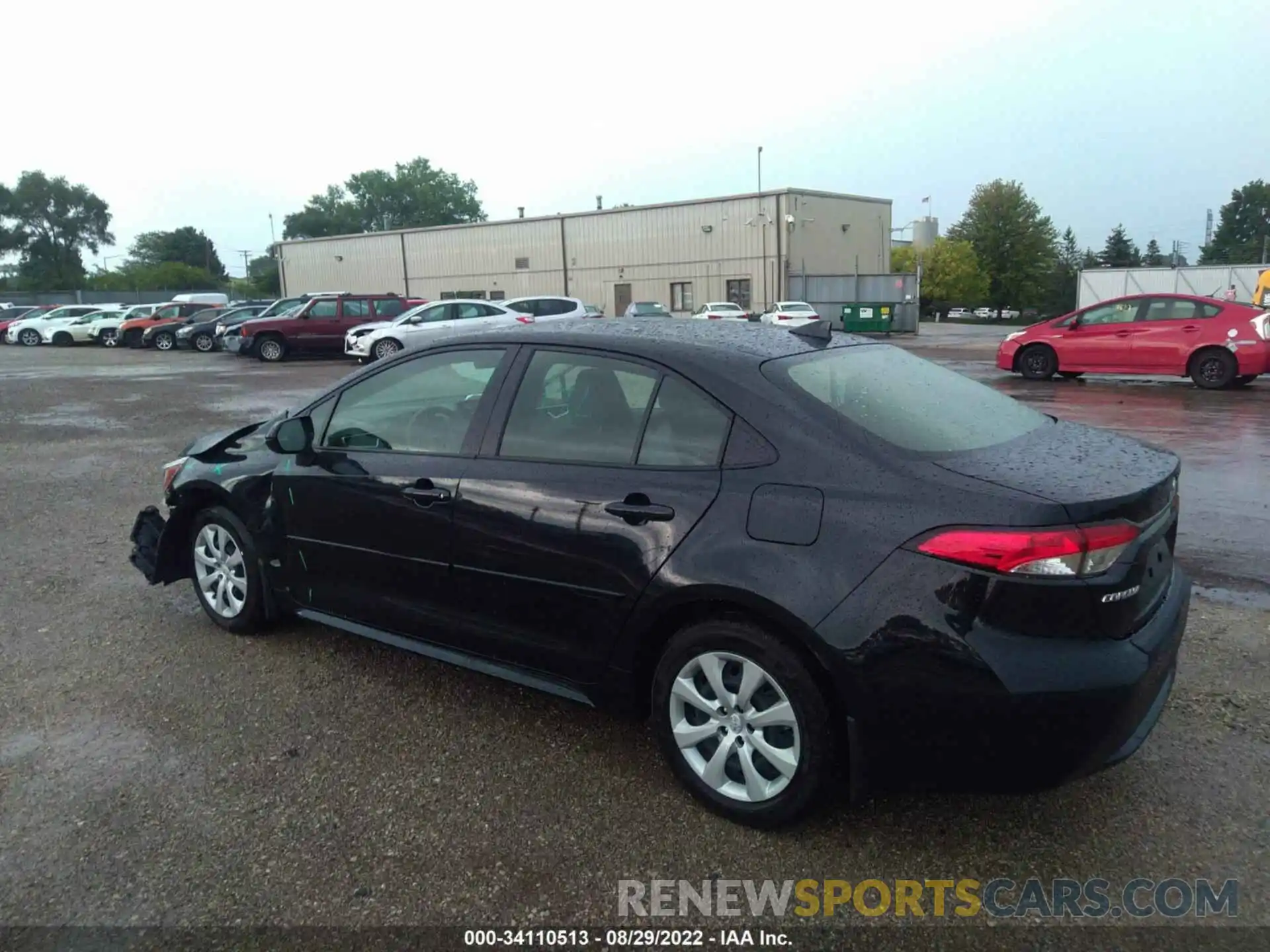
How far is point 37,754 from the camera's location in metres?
3.59

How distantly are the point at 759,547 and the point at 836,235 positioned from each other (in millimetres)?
44252

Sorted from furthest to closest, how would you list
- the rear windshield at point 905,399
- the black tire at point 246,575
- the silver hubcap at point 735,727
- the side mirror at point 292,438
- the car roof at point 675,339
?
the black tire at point 246,575
the side mirror at point 292,438
the car roof at point 675,339
the rear windshield at point 905,399
the silver hubcap at point 735,727

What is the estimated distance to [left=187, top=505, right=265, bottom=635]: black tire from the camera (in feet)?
14.8

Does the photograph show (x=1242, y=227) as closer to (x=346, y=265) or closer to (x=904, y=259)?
(x=904, y=259)

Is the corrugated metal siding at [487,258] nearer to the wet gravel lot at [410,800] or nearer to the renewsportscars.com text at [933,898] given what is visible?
the wet gravel lot at [410,800]

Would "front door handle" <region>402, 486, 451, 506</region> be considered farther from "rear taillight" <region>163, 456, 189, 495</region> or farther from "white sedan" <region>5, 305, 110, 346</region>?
"white sedan" <region>5, 305, 110, 346</region>

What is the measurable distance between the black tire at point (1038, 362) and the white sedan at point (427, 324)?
11401mm

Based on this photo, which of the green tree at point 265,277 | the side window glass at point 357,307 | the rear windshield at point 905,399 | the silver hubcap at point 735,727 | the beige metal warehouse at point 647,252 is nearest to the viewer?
the silver hubcap at point 735,727

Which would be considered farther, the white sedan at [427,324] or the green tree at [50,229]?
the green tree at [50,229]

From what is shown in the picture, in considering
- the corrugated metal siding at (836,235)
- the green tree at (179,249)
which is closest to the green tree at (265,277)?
the green tree at (179,249)

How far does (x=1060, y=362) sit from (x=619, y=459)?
1475 centimetres

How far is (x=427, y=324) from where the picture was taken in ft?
76.3

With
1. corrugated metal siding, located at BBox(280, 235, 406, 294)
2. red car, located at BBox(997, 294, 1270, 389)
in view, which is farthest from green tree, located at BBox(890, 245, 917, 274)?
red car, located at BBox(997, 294, 1270, 389)

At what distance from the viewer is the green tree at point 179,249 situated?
4368 inches
